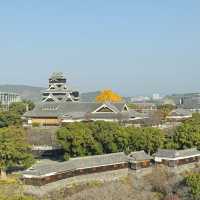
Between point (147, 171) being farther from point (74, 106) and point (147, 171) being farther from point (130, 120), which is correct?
point (74, 106)

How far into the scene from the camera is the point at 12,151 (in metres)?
24.9

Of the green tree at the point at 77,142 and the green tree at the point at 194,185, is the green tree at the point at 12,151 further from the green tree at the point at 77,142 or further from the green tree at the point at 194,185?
the green tree at the point at 194,185

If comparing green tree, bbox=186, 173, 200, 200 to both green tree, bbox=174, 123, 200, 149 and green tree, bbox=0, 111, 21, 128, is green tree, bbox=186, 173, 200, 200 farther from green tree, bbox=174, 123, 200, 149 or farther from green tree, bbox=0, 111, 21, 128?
green tree, bbox=0, 111, 21, 128

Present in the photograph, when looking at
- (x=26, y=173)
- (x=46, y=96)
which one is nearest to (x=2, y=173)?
(x=26, y=173)

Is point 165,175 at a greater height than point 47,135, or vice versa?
point 47,135

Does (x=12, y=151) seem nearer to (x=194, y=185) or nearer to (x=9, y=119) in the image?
(x=194, y=185)

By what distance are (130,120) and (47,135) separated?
9.26m

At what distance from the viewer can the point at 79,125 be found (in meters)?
30.2

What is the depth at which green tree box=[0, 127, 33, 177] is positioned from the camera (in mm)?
24891

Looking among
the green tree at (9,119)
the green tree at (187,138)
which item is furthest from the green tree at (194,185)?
the green tree at (9,119)

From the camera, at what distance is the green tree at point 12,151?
980 inches

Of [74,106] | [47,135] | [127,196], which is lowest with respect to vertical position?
[127,196]

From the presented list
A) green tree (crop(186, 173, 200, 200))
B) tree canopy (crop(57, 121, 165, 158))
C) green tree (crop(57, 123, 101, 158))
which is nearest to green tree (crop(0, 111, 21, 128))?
tree canopy (crop(57, 121, 165, 158))

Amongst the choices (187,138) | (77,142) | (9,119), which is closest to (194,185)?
(77,142)
